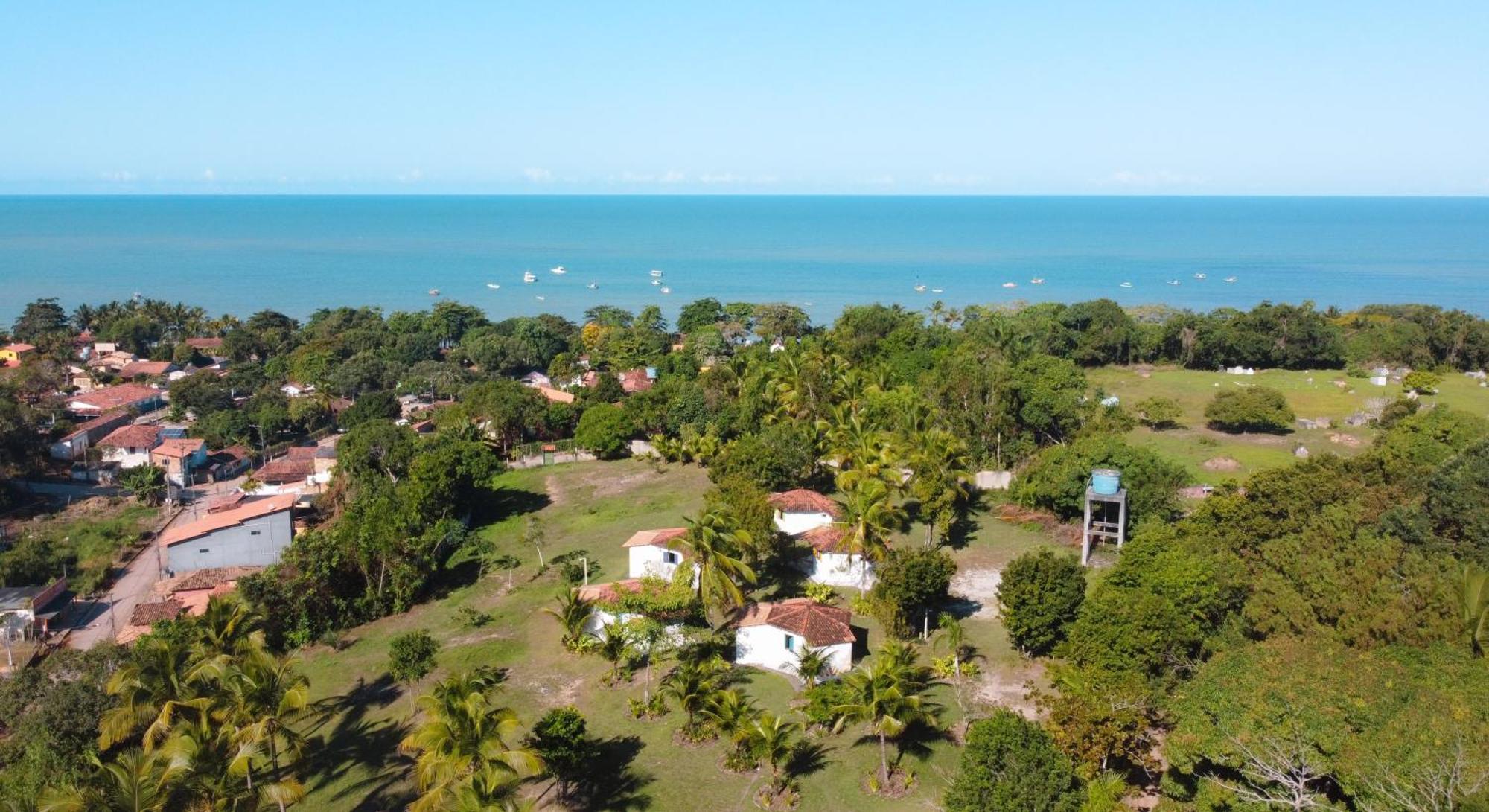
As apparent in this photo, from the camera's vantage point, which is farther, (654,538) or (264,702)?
(654,538)

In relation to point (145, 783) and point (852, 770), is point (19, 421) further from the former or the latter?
point (852, 770)

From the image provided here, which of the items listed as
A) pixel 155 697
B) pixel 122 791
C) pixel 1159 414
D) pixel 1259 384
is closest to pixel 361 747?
pixel 155 697

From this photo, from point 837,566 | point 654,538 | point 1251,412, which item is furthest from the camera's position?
point 1251,412

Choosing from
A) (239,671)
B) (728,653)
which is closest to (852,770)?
(728,653)

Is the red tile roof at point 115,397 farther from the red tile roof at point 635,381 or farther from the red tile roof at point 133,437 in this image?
the red tile roof at point 635,381

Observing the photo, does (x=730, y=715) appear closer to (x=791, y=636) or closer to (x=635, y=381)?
(x=791, y=636)

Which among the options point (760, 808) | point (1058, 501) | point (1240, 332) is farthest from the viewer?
point (1240, 332)
